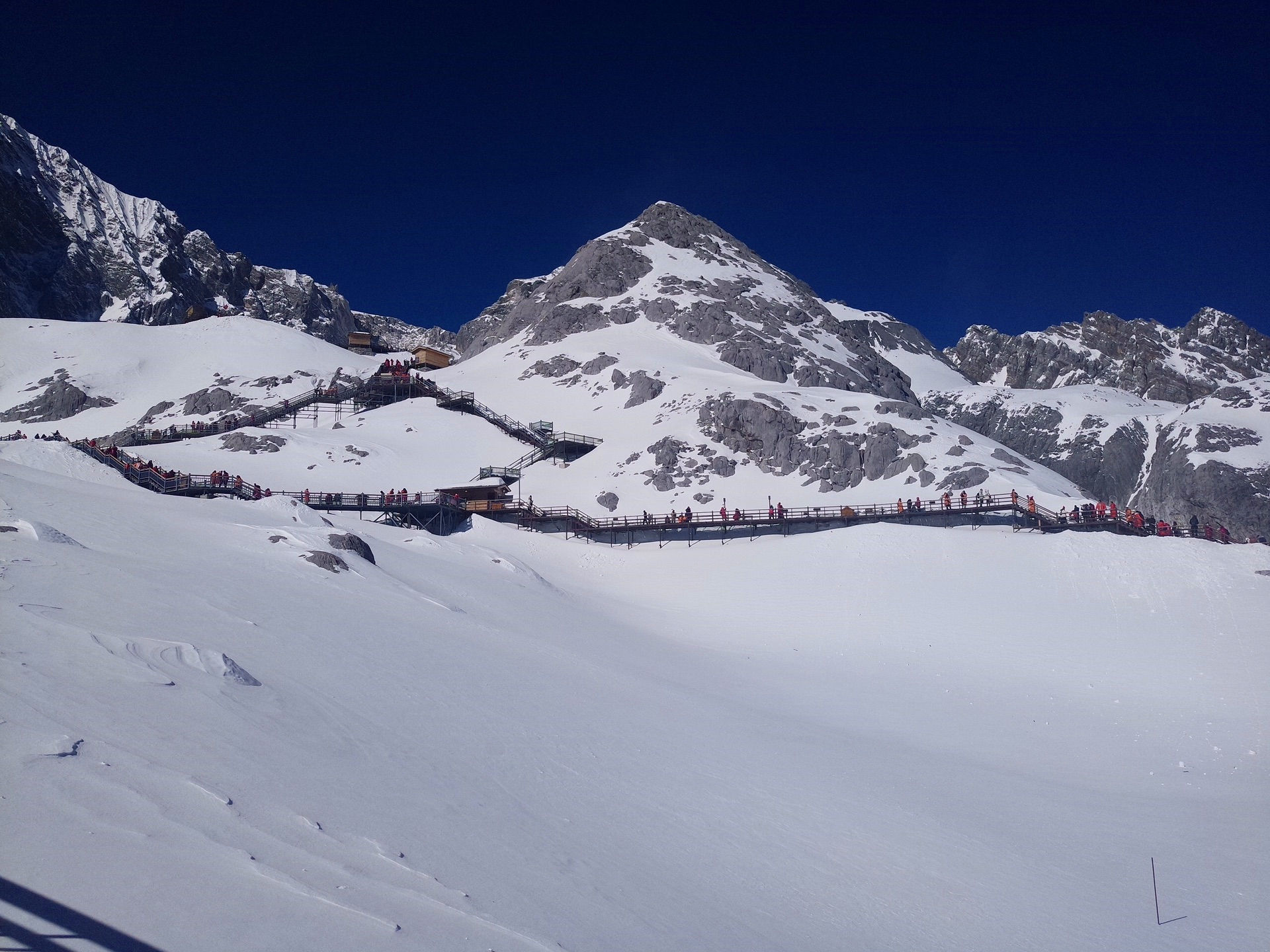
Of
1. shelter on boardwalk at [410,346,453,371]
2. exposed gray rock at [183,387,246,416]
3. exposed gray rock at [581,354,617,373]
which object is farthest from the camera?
shelter on boardwalk at [410,346,453,371]

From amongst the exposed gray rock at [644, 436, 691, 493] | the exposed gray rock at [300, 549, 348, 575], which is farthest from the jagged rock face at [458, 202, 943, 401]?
the exposed gray rock at [300, 549, 348, 575]

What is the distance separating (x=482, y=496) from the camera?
53469mm

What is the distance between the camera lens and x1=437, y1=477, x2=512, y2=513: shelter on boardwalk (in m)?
52.2

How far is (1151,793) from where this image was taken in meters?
18.1

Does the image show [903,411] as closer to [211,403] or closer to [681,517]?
[681,517]

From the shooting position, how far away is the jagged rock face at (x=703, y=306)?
300ft

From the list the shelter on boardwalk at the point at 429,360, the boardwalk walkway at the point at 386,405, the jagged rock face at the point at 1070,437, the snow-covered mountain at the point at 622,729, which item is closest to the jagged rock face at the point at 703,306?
the shelter on boardwalk at the point at 429,360

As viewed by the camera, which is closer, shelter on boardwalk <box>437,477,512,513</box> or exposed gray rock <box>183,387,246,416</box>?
shelter on boardwalk <box>437,477,512,513</box>

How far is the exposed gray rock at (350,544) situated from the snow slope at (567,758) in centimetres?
71

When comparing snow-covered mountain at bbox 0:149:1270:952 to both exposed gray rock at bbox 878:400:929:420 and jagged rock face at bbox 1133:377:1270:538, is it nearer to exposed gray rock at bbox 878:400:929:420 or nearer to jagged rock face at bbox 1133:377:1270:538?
exposed gray rock at bbox 878:400:929:420

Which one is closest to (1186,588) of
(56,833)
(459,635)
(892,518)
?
(892,518)

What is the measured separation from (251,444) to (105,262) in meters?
119

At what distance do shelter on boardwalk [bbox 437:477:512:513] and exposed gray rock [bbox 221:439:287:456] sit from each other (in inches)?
704

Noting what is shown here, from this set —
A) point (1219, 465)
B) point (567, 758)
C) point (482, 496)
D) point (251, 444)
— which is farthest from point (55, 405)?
point (1219, 465)
